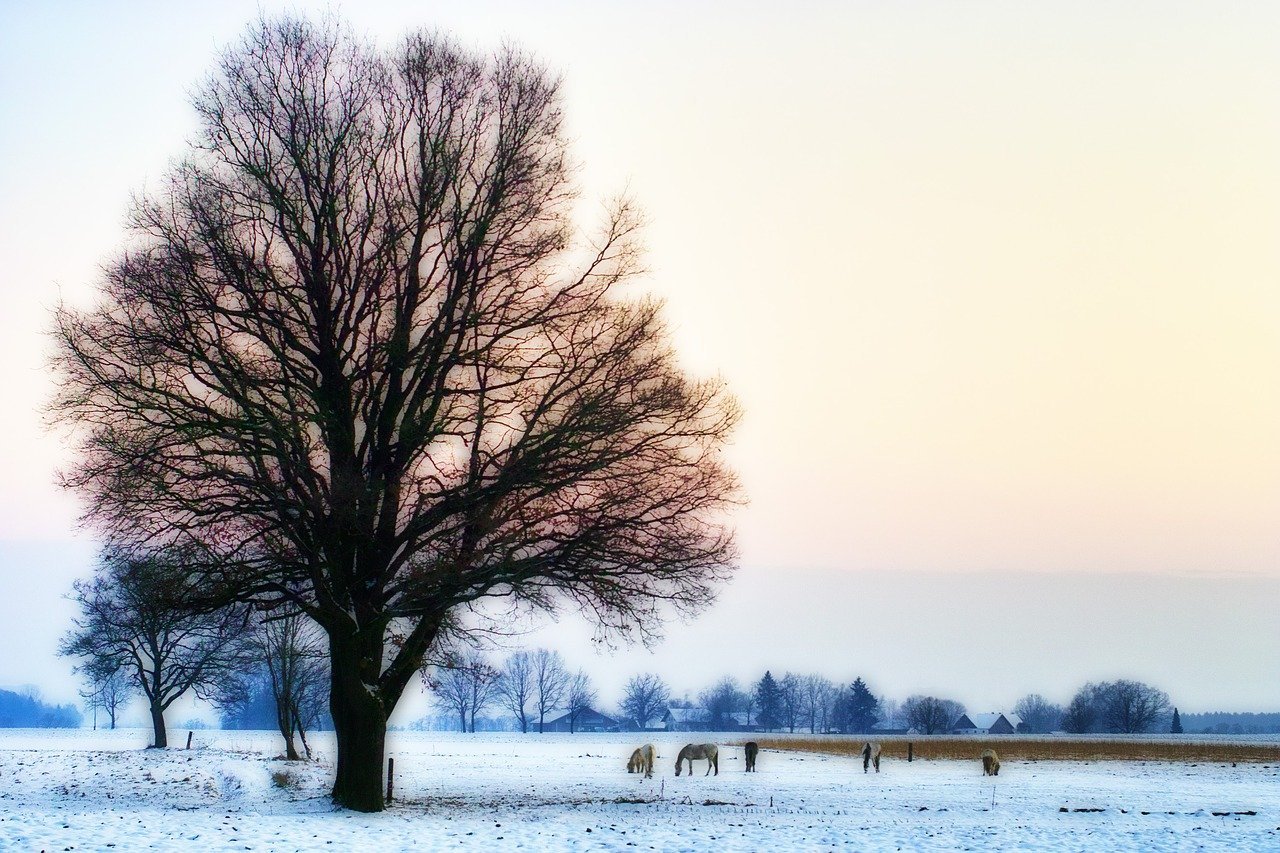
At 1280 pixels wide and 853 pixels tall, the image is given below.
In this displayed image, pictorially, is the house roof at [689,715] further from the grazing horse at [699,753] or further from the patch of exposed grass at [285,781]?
the patch of exposed grass at [285,781]

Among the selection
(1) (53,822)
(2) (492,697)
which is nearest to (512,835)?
(1) (53,822)

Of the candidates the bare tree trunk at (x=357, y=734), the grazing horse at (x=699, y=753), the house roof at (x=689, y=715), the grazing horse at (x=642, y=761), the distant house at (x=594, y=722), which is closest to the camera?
the bare tree trunk at (x=357, y=734)

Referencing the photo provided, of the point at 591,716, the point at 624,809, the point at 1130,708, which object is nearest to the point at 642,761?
the point at 624,809

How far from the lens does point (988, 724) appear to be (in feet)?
561

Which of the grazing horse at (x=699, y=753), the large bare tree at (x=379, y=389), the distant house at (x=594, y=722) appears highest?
the large bare tree at (x=379, y=389)

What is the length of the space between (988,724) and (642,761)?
14859cm

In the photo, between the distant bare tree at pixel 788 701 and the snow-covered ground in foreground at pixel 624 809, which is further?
the distant bare tree at pixel 788 701

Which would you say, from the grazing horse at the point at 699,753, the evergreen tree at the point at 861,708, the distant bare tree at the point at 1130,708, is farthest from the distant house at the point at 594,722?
the grazing horse at the point at 699,753

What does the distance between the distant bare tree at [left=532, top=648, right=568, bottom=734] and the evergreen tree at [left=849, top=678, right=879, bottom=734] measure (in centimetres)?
4665

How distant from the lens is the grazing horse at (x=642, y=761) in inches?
1507

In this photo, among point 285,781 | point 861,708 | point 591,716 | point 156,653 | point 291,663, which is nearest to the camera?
point 285,781

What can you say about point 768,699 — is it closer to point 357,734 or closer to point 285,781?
point 285,781

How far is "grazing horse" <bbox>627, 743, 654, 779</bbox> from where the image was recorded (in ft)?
126

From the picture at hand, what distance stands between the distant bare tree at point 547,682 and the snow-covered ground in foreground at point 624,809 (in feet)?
409
